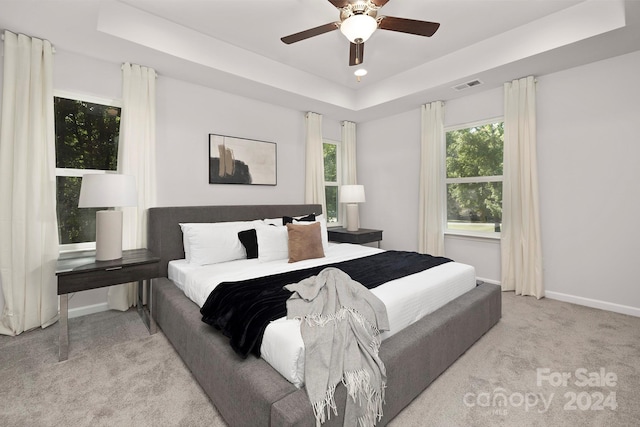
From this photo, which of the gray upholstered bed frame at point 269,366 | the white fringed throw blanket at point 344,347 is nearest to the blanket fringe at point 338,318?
the white fringed throw blanket at point 344,347

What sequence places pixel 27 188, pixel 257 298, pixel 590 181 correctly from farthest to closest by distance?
pixel 590 181
pixel 27 188
pixel 257 298

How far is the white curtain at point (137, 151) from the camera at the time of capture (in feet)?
9.82

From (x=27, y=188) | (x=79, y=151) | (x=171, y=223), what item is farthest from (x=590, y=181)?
(x=27, y=188)

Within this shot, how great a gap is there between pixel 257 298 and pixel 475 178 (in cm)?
365

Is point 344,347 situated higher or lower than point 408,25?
lower

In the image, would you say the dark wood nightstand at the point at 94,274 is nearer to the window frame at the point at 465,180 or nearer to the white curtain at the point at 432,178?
the white curtain at the point at 432,178

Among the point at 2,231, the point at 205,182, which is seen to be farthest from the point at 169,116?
the point at 2,231

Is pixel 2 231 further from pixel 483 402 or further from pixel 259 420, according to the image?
pixel 483 402

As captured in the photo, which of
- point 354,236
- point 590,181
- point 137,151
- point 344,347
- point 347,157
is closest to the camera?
point 344,347

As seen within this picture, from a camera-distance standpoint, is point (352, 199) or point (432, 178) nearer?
point (432, 178)

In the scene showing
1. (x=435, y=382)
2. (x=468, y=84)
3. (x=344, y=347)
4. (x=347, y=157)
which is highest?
(x=468, y=84)

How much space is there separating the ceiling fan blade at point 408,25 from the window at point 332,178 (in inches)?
116

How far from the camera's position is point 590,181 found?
10.4 feet

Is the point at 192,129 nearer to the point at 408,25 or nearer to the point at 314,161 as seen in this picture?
the point at 314,161
